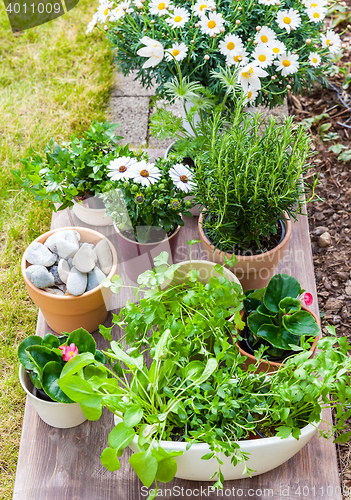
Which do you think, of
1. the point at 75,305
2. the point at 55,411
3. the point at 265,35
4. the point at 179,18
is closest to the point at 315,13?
the point at 265,35

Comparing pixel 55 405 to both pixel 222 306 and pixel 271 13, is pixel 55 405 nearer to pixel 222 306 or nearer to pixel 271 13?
pixel 222 306

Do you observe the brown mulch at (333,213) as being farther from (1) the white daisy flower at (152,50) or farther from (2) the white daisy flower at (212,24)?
(1) the white daisy flower at (152,50)

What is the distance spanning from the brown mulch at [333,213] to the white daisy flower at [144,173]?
0.88m

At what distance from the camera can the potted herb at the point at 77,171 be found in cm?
149

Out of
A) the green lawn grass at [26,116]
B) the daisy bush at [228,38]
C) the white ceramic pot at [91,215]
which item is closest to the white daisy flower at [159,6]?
the daisy bush at [228,38]

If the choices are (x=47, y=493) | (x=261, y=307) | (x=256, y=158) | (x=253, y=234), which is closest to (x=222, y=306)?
(x=261, y=307)

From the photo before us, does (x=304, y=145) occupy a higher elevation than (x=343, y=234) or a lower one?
higher

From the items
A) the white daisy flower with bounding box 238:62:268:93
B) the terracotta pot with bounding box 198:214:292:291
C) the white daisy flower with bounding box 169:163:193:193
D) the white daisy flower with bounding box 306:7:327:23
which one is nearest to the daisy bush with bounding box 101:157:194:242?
the white daisy flower with bounding box 169:163:193:193

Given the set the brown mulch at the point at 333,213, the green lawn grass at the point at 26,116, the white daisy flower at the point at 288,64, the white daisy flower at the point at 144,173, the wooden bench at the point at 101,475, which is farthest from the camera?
the brown mulch at the point at 333,213

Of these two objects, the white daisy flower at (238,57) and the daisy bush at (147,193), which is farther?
the white daisy flower at (238,57)

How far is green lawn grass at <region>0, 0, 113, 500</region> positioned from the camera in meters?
1.78

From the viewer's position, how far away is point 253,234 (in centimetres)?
136

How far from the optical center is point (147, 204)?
4.41ft

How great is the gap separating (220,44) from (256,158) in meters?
0.45
